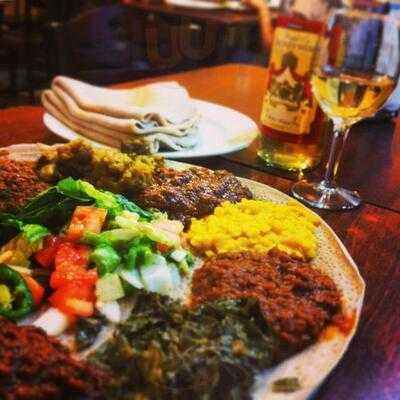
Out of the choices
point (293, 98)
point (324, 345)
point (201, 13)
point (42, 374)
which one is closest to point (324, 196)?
point (293, 98)

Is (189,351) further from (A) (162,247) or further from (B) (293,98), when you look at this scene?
(B) (293,98)

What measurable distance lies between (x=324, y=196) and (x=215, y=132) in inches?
19.0

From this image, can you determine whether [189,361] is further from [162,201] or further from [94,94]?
[94,94]

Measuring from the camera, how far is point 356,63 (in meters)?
1.15

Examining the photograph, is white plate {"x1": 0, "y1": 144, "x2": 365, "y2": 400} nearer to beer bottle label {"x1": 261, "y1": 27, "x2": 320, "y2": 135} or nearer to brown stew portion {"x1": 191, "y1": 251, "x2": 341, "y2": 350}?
brown stew portion {"x1": 191, "y1": 251, "x2": 341, "y2": 350}

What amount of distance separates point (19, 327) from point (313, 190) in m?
0.82

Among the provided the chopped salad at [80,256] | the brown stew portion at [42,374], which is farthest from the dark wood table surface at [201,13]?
the brown stew portion at [42,374]

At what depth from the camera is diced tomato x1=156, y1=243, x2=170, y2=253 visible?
36.7 inches

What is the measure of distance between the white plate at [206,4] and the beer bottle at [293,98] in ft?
11.3

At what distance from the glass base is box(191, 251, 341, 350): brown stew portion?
0.35 meters

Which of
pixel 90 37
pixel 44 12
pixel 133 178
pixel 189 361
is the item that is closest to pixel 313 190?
pixel 133 178

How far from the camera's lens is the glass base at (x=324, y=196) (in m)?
1.23

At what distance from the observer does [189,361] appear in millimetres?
646

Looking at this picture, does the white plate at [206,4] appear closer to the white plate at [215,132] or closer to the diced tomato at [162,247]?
the white plate at [215,132]
